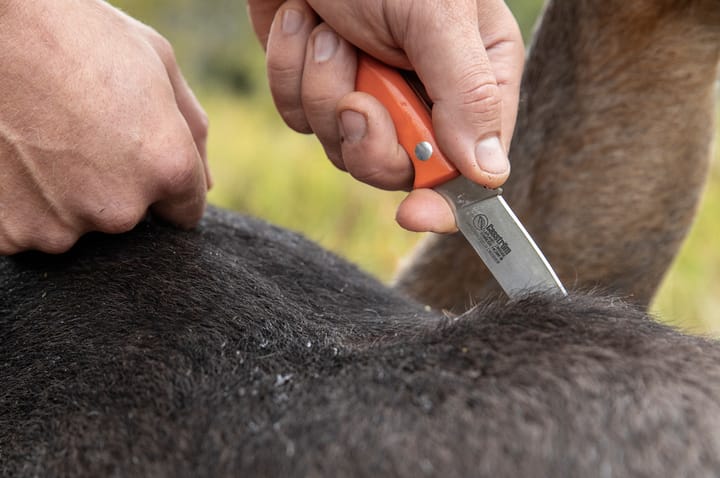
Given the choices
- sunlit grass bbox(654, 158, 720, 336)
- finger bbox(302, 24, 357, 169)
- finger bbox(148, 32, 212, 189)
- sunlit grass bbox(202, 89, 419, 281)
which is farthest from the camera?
sunlit grass bbox(202, 89, 419, 281)

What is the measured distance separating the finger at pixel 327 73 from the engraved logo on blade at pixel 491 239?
38cm

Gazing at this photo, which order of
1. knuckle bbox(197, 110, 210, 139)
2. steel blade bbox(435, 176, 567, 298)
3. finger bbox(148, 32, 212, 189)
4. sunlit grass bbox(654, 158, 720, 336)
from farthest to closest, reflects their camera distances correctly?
sunlit grass bbox(654, 158, 720, 336) < knuckle bbox(197, 110, 210, 139) < finger bbox(148, 32, 212, 189) < steel blade bbox(435, 176, 567, 298)

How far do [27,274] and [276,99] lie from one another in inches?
23.7

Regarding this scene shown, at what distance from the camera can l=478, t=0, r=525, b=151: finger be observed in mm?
1696

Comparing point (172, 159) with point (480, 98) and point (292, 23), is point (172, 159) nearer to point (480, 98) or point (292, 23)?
point (292, 23)

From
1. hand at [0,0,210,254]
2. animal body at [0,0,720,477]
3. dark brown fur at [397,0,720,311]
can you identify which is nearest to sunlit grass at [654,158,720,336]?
dark brown fur at [397,0,720,311]

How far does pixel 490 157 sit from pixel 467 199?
8cm

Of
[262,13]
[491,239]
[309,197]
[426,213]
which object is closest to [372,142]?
[426,213]

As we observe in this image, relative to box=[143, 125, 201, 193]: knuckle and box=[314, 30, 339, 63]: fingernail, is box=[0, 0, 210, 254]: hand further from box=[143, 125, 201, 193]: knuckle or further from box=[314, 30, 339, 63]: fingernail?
box=[314, 30, 339, 63]: fingernail

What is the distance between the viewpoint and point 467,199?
1541 mm

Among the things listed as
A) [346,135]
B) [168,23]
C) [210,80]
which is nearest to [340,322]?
[346,135]

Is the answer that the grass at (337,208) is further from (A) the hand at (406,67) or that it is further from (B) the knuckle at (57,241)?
(B) the knuckle at (57,241)

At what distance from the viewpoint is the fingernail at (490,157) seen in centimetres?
150

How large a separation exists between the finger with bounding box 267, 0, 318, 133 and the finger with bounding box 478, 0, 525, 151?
35 cm
